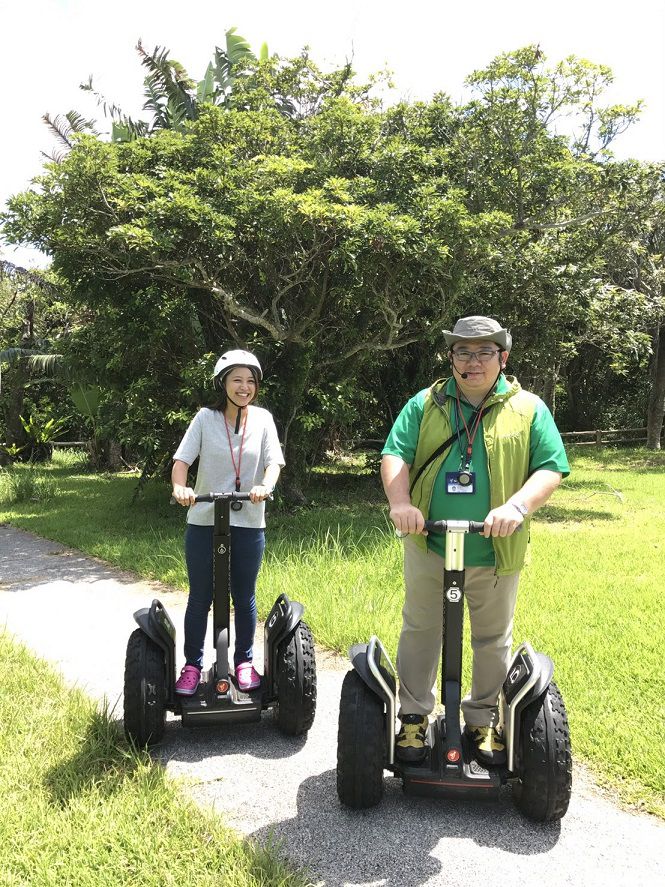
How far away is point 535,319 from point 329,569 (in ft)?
24.9

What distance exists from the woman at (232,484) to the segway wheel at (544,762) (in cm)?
138

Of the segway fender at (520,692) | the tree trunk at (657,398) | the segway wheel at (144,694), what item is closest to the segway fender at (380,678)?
the segway fender at (520,692)

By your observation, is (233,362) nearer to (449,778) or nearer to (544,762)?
A: (449,778)

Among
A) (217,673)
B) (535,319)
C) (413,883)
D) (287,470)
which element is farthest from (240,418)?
(535,319)

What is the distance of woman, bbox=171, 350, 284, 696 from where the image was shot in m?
3.47

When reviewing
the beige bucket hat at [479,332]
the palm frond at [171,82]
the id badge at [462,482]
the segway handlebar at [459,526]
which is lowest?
the segway handlebar at [459,526]

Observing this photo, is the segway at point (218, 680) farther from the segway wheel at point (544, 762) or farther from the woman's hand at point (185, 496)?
the segway wheel at point (544, 762)

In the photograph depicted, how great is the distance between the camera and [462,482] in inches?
109

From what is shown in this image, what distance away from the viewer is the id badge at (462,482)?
277 centimetres

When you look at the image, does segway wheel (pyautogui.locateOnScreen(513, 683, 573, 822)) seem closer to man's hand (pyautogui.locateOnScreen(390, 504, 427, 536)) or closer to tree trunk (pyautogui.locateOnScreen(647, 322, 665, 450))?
man's hand (pyautogui.locateOnScreen(390, 504, 427, 536))

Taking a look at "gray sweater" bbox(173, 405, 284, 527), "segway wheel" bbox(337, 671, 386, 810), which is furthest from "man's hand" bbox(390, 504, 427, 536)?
"gray sweater" bbox(173, 405, 284, 527)

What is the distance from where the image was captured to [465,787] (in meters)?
2.65

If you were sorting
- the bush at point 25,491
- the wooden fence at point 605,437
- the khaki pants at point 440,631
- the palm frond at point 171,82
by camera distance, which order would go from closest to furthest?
the khaki pants at point 440,631, the palm frond at point 171,82, the bush at point 25,491, the wooden fence at point 605,437

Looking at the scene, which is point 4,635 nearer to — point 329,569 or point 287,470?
point 329,569
